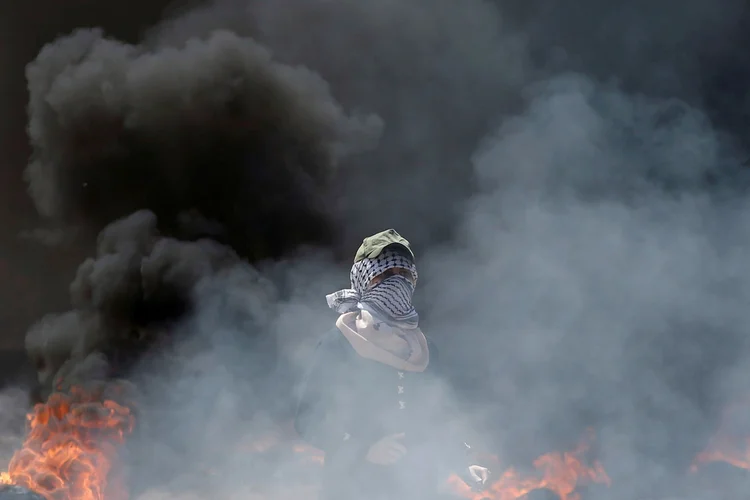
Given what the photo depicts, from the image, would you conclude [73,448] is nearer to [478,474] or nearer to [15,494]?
[15,494]

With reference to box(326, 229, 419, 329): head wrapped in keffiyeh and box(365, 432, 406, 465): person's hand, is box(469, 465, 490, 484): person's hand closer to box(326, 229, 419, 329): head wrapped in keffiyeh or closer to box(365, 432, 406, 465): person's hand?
box(365, 432, 406, 465): person's hand

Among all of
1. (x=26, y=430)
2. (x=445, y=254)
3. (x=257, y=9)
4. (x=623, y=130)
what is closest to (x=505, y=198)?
(x=445, y=254)

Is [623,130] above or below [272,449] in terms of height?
above

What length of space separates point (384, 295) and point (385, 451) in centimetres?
69

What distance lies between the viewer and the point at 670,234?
551cm

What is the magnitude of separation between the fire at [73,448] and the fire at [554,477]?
10.8ft

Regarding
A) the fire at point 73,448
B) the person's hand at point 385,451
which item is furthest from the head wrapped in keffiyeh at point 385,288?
the fire at point 73,448

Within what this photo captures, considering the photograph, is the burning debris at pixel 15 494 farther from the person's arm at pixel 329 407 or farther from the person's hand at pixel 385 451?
the person's hand at pixel 385 451

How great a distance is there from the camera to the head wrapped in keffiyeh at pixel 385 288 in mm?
2783

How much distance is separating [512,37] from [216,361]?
14.1 feet

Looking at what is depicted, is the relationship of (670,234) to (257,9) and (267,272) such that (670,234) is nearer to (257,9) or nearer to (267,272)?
(267,272)

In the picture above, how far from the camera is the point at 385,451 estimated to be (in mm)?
2693

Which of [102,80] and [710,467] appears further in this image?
[102,80]

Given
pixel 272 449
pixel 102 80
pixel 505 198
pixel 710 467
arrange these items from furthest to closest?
pixel 102 80 < pixel 505 198 < pixel 272 449 < pixel 710 467
